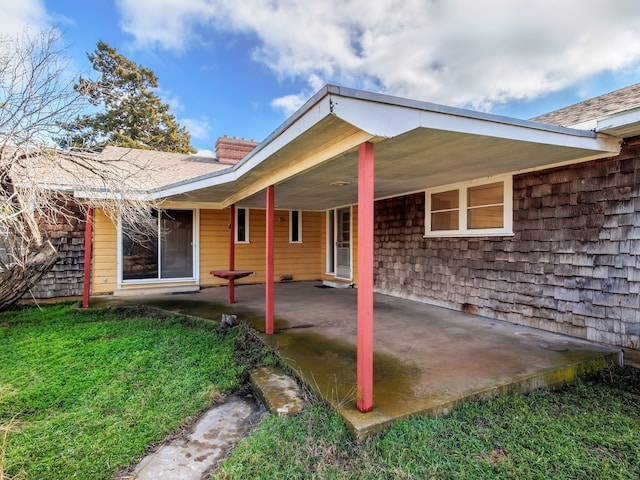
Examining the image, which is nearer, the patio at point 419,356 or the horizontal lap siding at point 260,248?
the patio at point 419,356

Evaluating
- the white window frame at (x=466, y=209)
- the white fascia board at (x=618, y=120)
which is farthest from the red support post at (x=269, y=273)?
the white fascia board at (x=618, y=120)

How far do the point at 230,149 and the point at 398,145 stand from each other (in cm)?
971

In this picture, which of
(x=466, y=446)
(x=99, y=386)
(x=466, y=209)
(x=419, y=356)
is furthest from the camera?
(x=466, y=209)

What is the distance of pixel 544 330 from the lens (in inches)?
164

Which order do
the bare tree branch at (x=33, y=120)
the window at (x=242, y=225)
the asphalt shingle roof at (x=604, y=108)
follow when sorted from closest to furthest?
the asphalt shingle roof at (x=604, y=108)
the bare tree branch at (x=33, y=120)
the window at (x=242, y=225)

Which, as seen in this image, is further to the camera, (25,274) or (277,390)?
(25,274)

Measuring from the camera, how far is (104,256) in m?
7.40

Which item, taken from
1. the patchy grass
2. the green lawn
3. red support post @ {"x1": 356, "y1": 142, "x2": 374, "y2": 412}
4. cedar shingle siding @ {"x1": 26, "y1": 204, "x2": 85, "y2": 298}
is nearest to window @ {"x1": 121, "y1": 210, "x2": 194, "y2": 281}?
cedar shingle siding @ {"x1": 26, "y1": 204, "x2": 85, "y2": 298}

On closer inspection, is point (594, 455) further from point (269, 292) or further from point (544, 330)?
point (269, 292)

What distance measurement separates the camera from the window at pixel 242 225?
28.8 ft

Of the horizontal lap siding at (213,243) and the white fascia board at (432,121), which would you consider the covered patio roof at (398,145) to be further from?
the horizontal lap siding at (213,243)

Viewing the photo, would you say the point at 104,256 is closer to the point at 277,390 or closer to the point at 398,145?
the point at 277,390

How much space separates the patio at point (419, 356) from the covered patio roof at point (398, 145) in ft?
6.21

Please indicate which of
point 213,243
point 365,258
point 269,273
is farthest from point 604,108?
point 213,243
